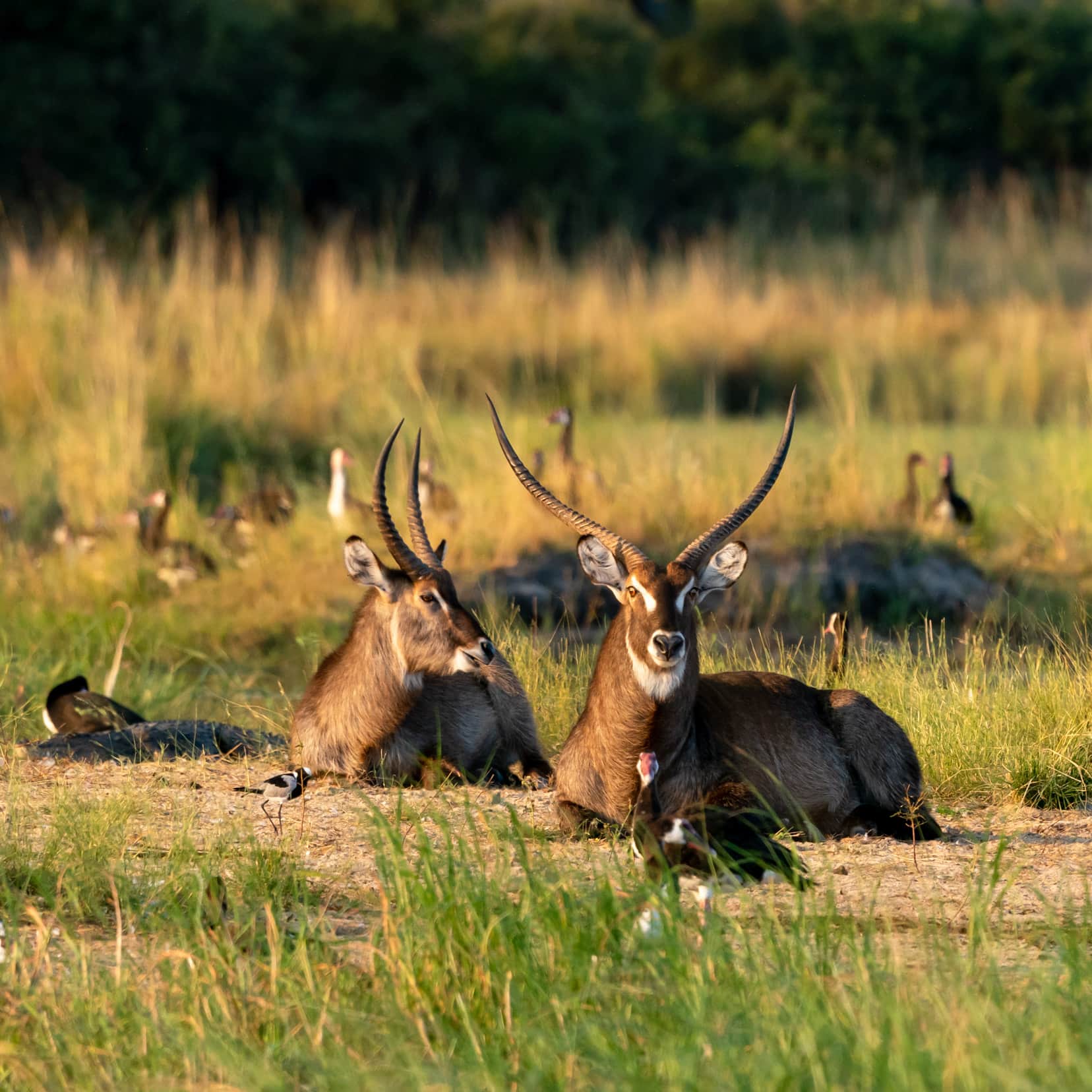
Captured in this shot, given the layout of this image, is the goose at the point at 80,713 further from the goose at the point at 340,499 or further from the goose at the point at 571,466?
the goose at the point at 571,466

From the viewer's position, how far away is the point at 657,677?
5266mm

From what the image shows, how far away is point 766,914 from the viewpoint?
4484 millimetres

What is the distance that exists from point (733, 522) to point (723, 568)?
0.14m

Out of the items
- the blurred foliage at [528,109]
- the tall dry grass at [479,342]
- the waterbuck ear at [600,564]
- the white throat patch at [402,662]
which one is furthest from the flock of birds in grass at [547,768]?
the blurred foliage at [528,109]

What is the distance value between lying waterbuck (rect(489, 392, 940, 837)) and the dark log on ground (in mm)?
1759

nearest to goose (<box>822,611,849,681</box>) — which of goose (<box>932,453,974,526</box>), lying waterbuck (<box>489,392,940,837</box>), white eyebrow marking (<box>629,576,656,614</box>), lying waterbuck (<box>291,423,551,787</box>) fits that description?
lying waterbuck (<box>489,392,940,837</box>)

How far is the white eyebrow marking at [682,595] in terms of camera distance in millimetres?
5223

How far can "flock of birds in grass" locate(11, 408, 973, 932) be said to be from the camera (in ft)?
15.8

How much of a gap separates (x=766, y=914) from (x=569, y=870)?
0.47 meters

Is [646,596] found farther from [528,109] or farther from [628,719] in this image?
[528,109]

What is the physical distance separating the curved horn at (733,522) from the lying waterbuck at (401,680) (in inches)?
36.6

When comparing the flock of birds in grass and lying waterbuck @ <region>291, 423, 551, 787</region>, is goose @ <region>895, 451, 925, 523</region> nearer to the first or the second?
the flock of birds in grass

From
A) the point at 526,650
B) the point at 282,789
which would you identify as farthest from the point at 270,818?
the point at 526,650

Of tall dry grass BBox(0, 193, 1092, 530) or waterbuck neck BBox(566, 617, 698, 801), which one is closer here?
waterbuck neck BBox(566, 617, 698, 801)
